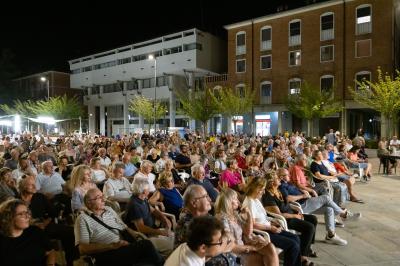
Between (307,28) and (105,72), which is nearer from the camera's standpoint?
(307,28)

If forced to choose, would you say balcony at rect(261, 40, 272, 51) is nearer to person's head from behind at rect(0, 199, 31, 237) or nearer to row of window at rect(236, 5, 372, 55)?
row of window at rect(236, 5, 372, 55)

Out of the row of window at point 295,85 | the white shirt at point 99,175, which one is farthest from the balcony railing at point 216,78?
the white shirt at point 99,175

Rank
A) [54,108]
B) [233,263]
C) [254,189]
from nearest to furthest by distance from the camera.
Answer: [233,263] → [254,189] → [54,108]

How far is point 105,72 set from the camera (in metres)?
53.4

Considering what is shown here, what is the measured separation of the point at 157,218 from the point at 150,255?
1.51 meters

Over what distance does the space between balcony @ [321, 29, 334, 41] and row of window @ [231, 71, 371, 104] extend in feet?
11.2

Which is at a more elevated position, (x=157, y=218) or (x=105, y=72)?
(x=105, y=72)

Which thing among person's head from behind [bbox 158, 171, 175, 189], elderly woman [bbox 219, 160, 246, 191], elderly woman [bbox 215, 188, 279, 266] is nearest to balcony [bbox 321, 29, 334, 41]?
elderly woman [bbox 219, 160, 246, 191]

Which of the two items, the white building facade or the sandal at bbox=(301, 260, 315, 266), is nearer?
the sandal at bbox=(301, 260, 315, 266)

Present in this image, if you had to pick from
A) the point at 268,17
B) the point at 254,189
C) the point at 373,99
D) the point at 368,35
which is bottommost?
the point at 254,189

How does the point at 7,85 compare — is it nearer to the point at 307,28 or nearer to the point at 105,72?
the point at 105,72

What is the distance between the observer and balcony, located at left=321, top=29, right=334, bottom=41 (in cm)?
3284

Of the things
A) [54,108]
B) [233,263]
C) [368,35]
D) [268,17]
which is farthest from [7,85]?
[233,263]

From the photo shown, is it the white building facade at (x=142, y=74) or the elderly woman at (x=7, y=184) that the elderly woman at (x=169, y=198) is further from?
the white building facade at (x=142, y=74)
